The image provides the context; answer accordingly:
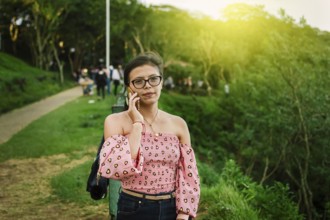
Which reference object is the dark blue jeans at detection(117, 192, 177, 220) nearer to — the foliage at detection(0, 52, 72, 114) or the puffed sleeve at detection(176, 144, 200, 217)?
the puffed sleeve at detection(176, 144, 200, 217)

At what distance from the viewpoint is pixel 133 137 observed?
7.80ft

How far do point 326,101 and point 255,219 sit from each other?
38.5 ft

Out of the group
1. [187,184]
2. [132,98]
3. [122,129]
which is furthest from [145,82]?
[187,184]

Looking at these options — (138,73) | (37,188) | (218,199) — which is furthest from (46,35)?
(138,73)

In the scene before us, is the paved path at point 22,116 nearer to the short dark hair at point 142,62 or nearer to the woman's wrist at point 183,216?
the short dark hair at point 142,62

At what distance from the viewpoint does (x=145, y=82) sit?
99.1 inches

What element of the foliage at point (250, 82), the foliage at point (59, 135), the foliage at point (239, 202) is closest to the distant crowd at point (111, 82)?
the foliage at point (250, 82)

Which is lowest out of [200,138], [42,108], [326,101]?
[200,138]

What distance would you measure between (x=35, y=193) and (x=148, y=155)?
5.34 meters

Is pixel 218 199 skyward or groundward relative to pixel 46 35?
groundward

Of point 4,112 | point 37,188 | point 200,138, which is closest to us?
point 37,188

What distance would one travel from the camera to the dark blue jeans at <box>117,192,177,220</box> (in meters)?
2.45

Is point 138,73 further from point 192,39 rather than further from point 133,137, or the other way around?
point 192,39

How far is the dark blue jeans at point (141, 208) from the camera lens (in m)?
2.45
